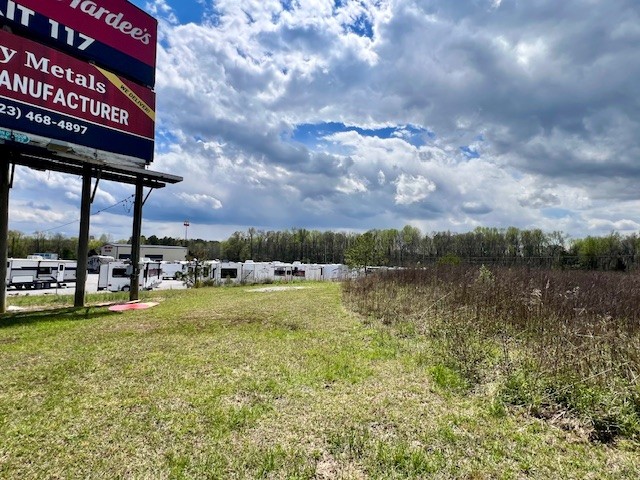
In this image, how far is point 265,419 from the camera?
10.2 feet

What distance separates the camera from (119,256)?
5672 centimetres

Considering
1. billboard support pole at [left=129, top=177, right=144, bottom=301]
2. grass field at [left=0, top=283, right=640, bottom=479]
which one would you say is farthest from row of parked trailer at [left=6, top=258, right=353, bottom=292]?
grass field at [left=0, top=283, right=640, bottom=479]

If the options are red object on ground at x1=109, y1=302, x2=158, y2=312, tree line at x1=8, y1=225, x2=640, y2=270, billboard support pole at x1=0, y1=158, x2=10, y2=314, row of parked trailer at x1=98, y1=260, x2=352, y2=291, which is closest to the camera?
billboard support pole at x1=0, y1=158, x2=10, y2=314

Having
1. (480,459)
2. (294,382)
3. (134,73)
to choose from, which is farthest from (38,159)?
(480,459)

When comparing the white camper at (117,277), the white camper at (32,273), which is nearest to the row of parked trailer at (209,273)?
the white camper at (117,277)

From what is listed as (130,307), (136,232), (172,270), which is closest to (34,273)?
(172,270)

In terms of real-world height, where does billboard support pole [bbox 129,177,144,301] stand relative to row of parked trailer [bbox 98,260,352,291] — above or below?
above

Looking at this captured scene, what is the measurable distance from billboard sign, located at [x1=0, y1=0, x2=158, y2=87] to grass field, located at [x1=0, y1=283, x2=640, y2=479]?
7.90 metres

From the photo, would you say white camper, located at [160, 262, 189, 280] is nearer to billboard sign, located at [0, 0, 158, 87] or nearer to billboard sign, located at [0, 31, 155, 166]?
billboard sign, located at [0, 31, 155, 166]

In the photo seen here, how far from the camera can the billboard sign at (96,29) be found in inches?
348

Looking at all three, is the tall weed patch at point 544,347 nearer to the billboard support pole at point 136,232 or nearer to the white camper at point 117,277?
the billboard support pole at point 136,232

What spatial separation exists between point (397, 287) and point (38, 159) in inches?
431

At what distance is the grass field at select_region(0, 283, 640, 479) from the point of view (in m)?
2.44

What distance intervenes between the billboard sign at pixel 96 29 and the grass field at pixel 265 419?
7.90 m
